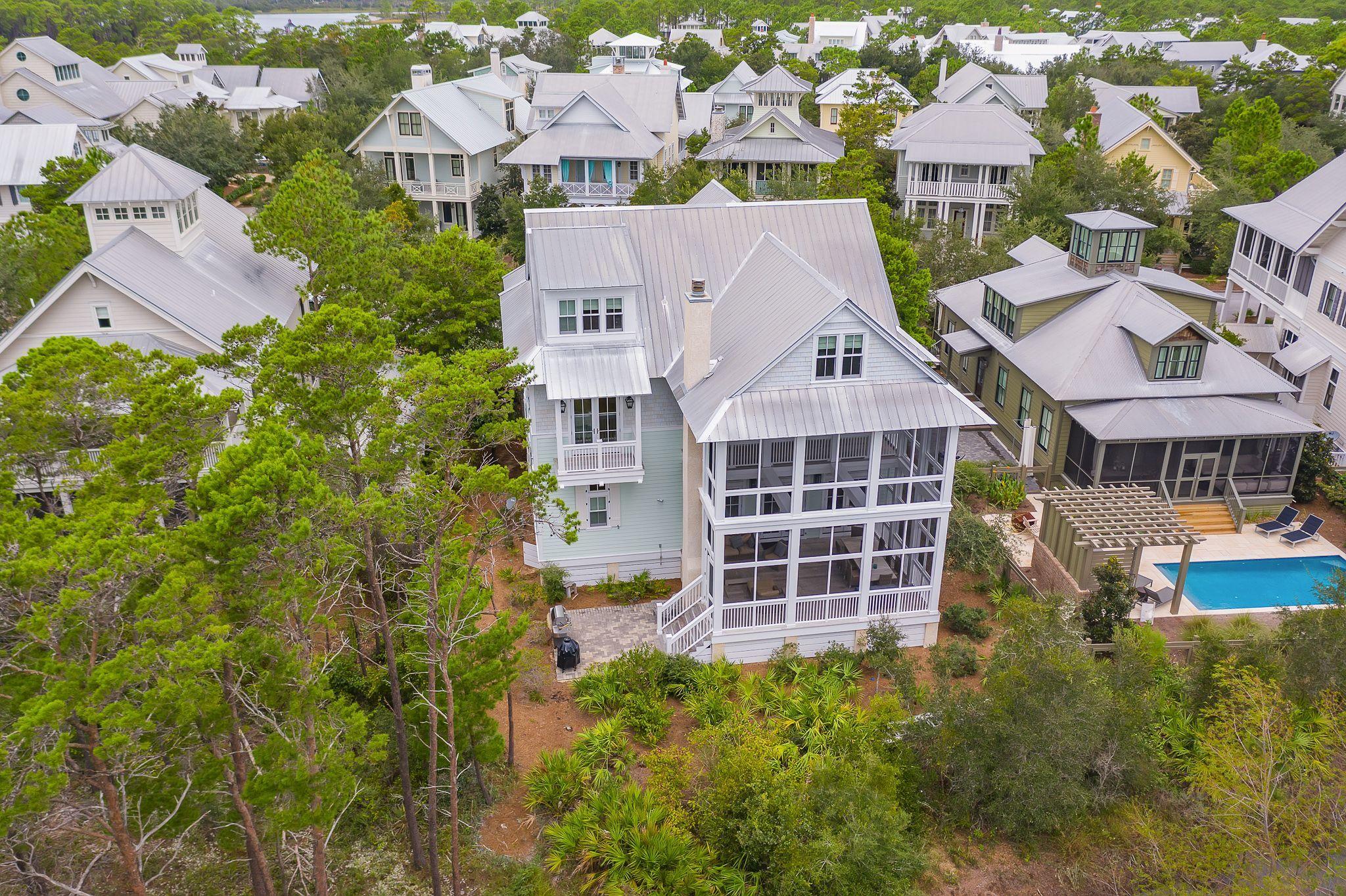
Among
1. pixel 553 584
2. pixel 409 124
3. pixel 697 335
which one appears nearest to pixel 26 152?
pixel 409 124

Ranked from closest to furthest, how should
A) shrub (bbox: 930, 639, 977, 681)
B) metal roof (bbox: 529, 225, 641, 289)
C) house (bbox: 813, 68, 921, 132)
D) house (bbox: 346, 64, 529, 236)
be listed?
shrub (bbox: 930, 639, 977, 681)
metal roof (bbox: 529, 225, 641, 289)
house (bbox: 346, 64, 529, 236)
house (bbox: 813, 68, 921, 132)

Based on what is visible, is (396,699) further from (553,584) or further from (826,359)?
(826,359)

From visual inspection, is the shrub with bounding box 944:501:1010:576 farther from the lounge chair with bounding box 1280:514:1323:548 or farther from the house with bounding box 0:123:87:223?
the house with bounding box 0:123:87:223

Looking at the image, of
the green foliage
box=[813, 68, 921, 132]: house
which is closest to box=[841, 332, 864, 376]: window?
the green foliage

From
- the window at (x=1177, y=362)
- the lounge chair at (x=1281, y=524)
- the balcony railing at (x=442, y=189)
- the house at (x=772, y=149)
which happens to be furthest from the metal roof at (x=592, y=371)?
the balcony railing at (x=442, y=189)

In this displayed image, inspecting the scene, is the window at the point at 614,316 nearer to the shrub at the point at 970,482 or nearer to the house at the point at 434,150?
the shrub at the point at 970,482
